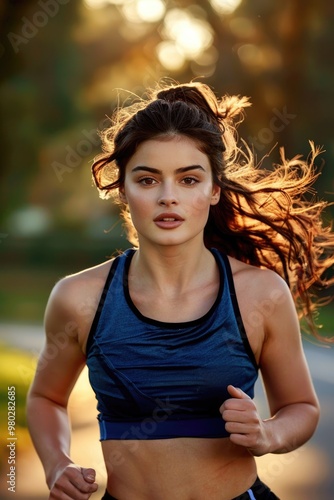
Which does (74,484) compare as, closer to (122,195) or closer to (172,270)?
(172,270)

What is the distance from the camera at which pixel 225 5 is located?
24.6m

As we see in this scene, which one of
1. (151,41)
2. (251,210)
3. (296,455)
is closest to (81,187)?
(151,41)

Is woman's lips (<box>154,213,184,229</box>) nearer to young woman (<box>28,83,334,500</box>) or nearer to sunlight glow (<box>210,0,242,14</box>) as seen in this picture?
young woman (<box>28,83,334,500</box>)

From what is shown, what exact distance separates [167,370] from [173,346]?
75mm

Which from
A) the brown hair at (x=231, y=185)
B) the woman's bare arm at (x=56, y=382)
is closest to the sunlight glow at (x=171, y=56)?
the brown hair at (x=231, y=185)

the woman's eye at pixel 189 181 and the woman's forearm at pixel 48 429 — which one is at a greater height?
the woman's eye at pixel 189 181

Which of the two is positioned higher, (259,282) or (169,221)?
(169,221)

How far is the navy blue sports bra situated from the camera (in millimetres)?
3047

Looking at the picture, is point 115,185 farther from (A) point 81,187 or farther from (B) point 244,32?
(A) point 81,187

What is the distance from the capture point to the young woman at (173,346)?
10.0 feet

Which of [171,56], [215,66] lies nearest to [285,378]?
[171,56]

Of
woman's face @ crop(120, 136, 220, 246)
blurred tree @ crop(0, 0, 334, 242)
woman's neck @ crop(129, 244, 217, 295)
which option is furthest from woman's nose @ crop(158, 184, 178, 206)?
blurred tree @ crop(0, 0, 334, 242)

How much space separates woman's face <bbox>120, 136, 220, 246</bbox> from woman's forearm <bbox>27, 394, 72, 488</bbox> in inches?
27.4

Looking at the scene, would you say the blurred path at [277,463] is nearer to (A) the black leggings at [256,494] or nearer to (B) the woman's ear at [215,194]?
(A) the black leggings at [256,494]
